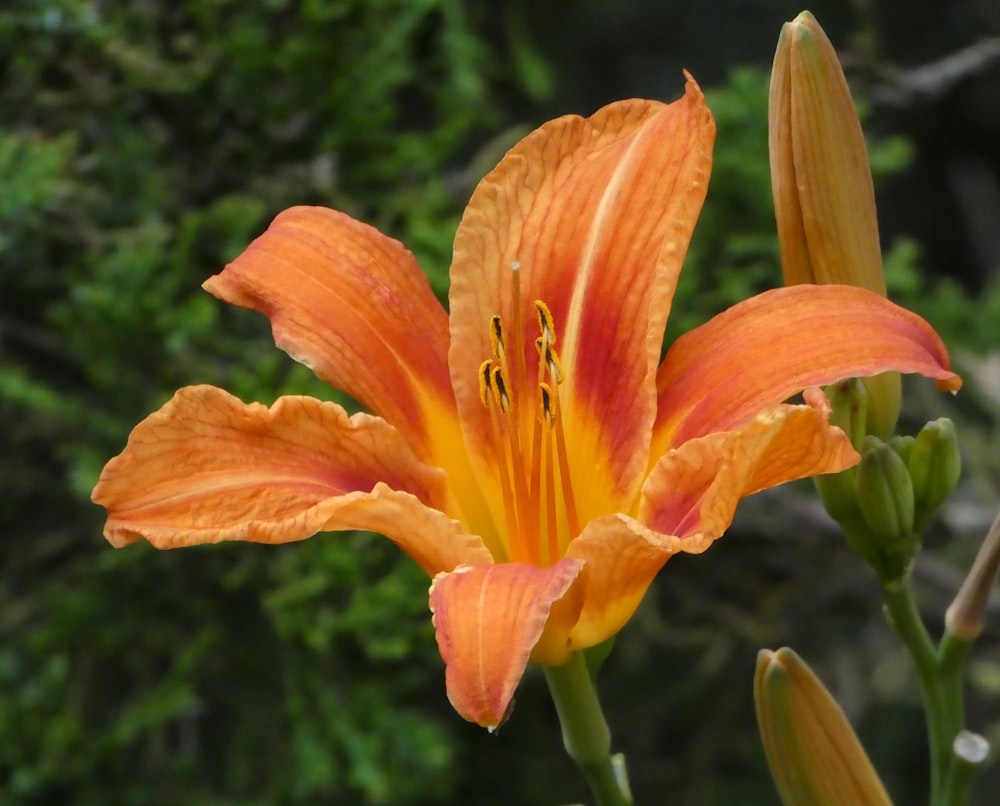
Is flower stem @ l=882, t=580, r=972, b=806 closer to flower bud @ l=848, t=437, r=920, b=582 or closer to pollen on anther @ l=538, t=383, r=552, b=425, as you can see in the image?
flower bud @ l=848, t=437, r=920, b=582

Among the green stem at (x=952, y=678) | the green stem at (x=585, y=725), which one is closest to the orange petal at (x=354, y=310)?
the green stem at (x=585, y=725)

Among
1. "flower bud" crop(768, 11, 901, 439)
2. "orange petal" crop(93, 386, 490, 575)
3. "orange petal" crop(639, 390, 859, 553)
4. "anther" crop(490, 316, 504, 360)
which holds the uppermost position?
"flower bud" crop(768, 11, 901, 439)

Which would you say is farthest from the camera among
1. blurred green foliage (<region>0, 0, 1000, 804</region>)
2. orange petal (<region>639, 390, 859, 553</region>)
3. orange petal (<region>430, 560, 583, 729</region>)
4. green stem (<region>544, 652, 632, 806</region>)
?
blurred green foliage (<region>0, 0, 1000, 804</region>)

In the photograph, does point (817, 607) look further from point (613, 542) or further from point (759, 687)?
point (613, 542)

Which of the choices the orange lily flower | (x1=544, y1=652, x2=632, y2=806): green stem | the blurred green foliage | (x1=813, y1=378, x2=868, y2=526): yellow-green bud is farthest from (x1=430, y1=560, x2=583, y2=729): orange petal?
the blurred green foliage

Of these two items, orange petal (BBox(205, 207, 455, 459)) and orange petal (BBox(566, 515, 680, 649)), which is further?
orange petal (BBox(205, 207, 455, 459))

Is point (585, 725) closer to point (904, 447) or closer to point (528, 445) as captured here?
point (528, 445)
